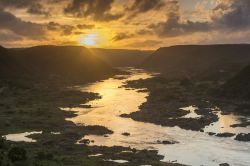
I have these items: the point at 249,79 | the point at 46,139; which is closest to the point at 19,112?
the point at 46,139

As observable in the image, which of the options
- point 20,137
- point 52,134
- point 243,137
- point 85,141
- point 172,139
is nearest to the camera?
point 85,141

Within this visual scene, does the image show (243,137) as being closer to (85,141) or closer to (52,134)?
(85,141)

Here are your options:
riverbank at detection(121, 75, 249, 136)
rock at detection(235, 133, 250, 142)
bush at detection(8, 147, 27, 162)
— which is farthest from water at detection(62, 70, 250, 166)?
bush at detection(8, 147, 27, 162)

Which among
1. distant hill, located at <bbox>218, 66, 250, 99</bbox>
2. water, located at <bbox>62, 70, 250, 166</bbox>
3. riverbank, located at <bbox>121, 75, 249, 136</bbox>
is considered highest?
distant hill, located at <bbox>218, 66, 250, 99</bbox>

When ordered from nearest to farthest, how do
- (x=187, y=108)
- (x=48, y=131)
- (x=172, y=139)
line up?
→ (x=172, y=139) → (x=48, y=131) → (x=187, y=108)

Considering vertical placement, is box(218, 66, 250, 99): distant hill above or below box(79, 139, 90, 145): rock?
above

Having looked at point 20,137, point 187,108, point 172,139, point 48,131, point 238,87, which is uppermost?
point 238,87

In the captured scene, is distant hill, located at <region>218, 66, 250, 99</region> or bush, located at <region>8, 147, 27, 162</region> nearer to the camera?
bush, located at <region>8, 147, 27, 162</region>

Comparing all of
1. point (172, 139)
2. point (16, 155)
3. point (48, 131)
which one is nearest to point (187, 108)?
point (172, 139)

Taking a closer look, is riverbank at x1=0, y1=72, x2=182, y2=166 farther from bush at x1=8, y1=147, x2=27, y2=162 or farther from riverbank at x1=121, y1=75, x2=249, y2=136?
riverbank at x1=121, y1=75, x2=249, y2=136

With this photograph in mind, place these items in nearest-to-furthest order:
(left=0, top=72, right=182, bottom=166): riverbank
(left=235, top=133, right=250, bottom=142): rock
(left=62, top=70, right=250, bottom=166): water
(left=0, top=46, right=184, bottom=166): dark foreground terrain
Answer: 1. (left=0, top=46, right=184, bottom=166): dark foreground terrain
2. (left=0, top=72, right=182, bottom=166): riverbank
3. (left=62, top=70, right=250, bottom=166): water
4. (left=235, top=133, right=250, bottom=142): rock
